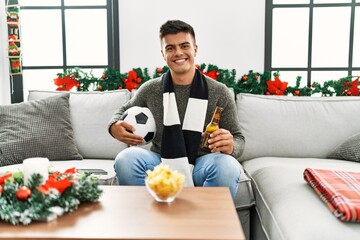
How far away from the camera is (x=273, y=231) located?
1533 millimetres

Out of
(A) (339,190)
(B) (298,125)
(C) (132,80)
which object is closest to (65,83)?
(C) (132,80)

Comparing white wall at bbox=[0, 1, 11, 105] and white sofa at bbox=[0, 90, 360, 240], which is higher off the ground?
white wall at bbox=[0, 1, 11, 105]

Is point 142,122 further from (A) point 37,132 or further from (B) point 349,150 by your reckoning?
(B) point 349,150

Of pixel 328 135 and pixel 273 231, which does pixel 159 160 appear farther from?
pixel 328 135

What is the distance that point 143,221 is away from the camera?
1.18 metres

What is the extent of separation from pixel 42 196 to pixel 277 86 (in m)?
2.10

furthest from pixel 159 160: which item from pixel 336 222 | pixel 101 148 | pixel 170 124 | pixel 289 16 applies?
pixel 289 16

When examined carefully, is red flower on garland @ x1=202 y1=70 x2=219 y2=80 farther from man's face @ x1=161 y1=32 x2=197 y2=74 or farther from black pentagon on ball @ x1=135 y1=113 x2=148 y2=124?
black pentagon on ball @ x1=135 y1=113 x2=148 y2=124

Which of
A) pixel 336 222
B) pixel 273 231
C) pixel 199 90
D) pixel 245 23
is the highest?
pixel 245 23

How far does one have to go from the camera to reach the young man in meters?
1.82

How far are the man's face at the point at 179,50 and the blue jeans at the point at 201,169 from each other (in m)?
0.48

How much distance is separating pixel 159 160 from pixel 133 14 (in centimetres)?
144

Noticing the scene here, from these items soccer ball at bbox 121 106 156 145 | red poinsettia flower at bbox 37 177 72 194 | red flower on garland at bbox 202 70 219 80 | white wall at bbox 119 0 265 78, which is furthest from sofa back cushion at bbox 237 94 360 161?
red poinsettia flower at bbox 37 177 72 194

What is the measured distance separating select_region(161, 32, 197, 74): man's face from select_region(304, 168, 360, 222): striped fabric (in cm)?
81
